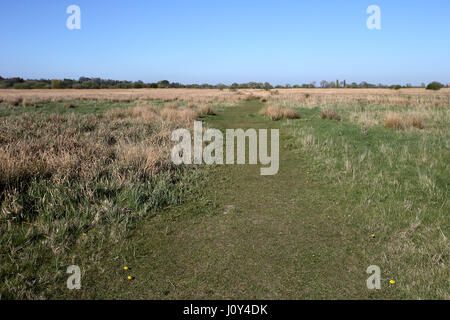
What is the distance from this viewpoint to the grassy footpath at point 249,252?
297 cm

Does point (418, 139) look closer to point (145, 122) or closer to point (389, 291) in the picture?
point (389, 291)

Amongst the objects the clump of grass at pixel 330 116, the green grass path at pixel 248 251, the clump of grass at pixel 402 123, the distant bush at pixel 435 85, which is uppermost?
the distant bush at pixel 435 85

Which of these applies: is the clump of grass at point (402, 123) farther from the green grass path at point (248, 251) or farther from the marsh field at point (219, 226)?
the green grass path at point (248, 251)

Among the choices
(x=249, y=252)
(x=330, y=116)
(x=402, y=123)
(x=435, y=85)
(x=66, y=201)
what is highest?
(x=435, y=85)

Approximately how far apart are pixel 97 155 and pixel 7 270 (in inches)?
159

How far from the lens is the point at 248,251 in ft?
12.1

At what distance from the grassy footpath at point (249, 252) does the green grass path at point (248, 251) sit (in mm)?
11

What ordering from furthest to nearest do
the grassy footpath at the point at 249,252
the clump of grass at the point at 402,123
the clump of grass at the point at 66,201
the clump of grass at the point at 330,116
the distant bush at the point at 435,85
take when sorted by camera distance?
the distant bush at the point at 435,85
the clump of grass at the point at 330,116
the clump of grass at the point at 402,123
the clump of grass at the point at 66,201
the grassy footpath at the point at 249,252

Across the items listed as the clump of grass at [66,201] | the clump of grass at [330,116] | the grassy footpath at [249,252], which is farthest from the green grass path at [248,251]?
the clump of grass at [330,116]

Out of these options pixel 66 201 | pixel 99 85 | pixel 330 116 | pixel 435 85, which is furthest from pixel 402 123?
pixel 99 85

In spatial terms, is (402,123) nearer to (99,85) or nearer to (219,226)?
(219,226)

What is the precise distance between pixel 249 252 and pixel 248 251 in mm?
25

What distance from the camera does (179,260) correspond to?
11.6 feet

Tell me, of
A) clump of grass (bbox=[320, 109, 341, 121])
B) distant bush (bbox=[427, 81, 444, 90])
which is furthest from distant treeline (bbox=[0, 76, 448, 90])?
clump of grass (bbox=[320, 109, 341, 121])
